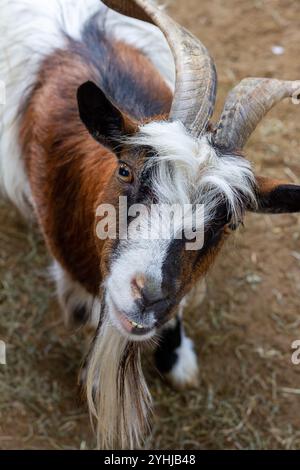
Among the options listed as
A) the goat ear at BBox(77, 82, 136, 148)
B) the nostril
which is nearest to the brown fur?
the goat ear at BBox(77, 82, 136, 148)

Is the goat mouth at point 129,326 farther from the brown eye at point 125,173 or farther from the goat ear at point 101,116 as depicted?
the goat ear at point 101,116

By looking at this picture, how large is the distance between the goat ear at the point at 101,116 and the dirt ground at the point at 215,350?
973 mm

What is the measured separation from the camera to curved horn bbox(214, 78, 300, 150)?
10.2ft

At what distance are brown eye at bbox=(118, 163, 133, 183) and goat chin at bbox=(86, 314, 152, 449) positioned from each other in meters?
0.65

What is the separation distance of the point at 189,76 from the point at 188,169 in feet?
1.75

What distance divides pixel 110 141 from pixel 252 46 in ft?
12.6

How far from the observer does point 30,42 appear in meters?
4.24

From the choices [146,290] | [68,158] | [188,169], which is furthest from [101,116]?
[146,290]

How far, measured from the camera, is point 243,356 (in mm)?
4762

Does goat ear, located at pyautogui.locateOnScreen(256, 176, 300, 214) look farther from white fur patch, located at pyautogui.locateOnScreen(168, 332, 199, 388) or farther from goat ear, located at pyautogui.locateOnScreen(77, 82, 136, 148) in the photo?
white fur patch, located at pyautogui.locateOnScreen(168, 332, 199, 388)

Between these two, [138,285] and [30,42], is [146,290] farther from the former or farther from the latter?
[30,42]

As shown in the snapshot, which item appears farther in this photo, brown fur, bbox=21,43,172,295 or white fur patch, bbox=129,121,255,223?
brown fur, bbox=21,43,172,295
